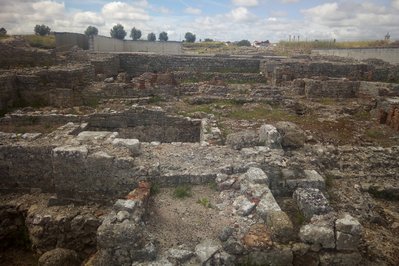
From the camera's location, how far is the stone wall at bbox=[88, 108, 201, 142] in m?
11.0

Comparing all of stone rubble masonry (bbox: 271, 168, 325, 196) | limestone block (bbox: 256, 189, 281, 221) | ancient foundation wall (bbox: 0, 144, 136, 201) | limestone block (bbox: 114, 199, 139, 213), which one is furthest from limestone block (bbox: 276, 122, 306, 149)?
limestone block (bbox: 114, 199, 139, 213)

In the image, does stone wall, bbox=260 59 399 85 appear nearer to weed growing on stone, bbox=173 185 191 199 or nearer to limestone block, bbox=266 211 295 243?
weed growing on stone, bbox=173 185 191 199

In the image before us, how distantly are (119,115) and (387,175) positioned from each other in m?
8.24

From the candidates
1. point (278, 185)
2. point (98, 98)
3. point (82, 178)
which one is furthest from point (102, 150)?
point (98, 98)

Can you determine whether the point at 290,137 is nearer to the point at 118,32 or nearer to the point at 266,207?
the point at 266,207

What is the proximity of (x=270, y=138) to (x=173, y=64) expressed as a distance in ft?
60.0

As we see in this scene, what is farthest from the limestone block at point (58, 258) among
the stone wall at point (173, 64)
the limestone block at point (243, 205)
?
the stone wall at point (173, 64)

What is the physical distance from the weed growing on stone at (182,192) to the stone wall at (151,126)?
529 centimetres

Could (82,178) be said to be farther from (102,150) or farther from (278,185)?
(278,185)

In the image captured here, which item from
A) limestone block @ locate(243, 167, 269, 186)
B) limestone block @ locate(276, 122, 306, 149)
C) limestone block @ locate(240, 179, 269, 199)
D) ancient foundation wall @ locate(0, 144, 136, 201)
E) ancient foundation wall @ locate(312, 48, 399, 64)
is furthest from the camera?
ancient foundation wall @ locate(312, 48, 399, 64)

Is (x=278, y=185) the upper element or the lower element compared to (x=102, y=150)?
lower

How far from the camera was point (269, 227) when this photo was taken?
469 centimetres

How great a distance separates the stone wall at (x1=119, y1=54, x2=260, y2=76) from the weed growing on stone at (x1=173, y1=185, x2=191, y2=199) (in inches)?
760

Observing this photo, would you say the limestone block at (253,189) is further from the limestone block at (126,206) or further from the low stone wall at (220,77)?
the low stone wall at (220,77)
